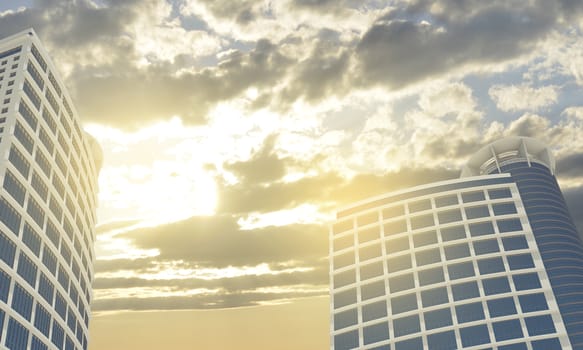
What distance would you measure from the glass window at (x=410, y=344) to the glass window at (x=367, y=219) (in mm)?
44748

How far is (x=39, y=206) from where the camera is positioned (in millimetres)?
114312

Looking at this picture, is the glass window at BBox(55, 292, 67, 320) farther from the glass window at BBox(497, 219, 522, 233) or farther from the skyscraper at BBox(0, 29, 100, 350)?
the glass window at BBox(497, 219, 522, 233)

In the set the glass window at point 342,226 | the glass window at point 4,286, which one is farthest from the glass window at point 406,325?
the glass window at point 4,286

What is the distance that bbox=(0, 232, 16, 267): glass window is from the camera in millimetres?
94750

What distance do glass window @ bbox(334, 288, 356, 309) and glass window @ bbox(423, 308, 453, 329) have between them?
2441cm

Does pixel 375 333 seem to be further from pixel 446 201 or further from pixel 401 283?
pixel 446 201

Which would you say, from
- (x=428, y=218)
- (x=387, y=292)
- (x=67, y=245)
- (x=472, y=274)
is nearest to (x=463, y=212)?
(x=428, y=218)

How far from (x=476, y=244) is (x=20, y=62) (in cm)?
13380

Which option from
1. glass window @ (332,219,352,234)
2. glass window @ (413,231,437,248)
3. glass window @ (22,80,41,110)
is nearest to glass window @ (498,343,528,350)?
glass window @ (413,231,437,248)

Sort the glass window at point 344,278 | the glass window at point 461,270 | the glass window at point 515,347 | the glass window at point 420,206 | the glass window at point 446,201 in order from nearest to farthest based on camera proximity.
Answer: the glass window at point 515,347, the glass window at point 461,270, the glass window at point 344,278, the glass window at point 446,201, the glass window at point 420,206

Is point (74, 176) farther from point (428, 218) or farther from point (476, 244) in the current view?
point (476, 244)

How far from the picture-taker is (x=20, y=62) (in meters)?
117

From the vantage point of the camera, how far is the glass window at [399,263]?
162 meters

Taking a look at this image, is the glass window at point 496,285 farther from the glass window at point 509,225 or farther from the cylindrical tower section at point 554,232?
the cylindrical tower section at point 554,232
